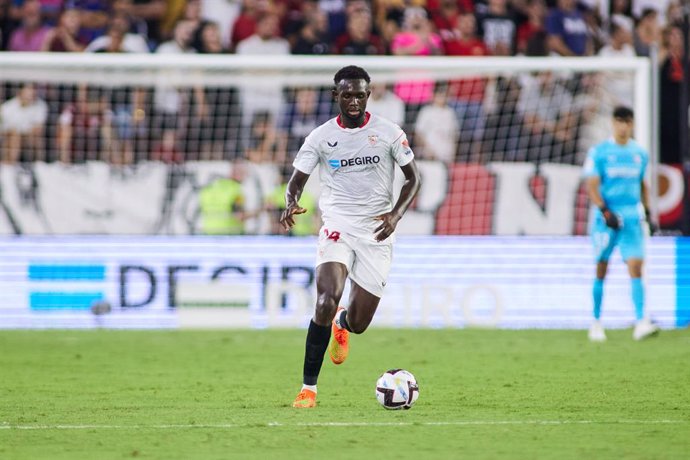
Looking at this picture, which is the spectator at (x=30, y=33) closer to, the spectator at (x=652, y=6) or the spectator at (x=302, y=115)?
the spectator at (x=302, y=115)

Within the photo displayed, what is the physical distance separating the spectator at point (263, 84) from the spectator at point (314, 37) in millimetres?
215

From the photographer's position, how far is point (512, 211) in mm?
18875

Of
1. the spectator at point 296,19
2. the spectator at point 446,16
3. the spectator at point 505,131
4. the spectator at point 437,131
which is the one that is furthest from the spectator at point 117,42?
the spectator at point 505,131

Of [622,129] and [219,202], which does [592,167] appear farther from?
[219,202]

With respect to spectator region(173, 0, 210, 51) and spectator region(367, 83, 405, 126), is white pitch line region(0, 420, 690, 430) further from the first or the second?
spectator region(173, 0, 210, 51)

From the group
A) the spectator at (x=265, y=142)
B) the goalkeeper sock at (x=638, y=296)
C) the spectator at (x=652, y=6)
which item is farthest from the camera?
the spectator at (x=652, y=6)

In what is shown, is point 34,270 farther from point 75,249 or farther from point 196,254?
point 196,254


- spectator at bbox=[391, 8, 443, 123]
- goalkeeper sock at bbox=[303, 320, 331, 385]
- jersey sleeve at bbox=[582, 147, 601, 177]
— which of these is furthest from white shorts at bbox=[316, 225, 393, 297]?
spectator at bbox=[391, 8, 443, 123]

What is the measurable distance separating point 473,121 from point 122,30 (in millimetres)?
5157

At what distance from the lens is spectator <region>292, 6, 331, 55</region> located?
66.3 feet

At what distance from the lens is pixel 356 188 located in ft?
32.5

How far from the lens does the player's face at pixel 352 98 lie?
9.62m

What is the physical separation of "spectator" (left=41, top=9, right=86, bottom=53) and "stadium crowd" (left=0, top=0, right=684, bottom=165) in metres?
0.02

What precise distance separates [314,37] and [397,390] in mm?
11899
